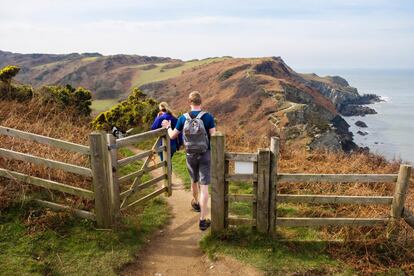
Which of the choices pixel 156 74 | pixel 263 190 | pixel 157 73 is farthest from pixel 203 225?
pixel 157 73

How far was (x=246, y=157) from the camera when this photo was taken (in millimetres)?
6324

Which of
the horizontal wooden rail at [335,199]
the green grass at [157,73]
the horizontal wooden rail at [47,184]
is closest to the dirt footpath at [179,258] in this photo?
the horizontal wooden rail at [335,199]

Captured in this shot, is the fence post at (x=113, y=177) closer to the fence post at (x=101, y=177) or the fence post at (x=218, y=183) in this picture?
the fence post at (x=101, y=177)

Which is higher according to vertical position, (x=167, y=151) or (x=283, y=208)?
(x=167, y=151)

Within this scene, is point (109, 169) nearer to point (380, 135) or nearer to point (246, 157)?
point (246, 157)

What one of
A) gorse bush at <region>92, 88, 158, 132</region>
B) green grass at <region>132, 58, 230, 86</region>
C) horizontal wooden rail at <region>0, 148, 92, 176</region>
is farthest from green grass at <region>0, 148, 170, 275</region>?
green grass at <region>132, 58, 230, 86</region>

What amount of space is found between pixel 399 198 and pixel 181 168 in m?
6.91

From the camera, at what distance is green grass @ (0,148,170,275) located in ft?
18.7

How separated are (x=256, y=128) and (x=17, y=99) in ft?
76.0

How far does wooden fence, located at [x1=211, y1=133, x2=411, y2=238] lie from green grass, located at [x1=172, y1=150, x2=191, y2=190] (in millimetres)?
3633

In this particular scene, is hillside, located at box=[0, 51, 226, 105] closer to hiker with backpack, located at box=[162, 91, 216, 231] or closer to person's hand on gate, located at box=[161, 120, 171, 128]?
person's hand on gate, located at box=[161, 120, 171, 128]

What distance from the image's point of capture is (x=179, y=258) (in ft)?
21.0

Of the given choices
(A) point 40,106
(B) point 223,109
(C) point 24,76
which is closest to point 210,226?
(A) point 40,106

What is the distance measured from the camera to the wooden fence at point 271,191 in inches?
245
